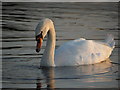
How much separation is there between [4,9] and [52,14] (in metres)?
2.49

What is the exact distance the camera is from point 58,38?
16.7 m

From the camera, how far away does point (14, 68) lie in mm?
13031

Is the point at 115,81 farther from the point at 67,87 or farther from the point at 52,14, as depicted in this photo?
the point at 52,14

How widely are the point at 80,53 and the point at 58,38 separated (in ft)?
9.03

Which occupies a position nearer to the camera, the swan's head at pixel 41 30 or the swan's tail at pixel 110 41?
the swan's head at pixel 41 30

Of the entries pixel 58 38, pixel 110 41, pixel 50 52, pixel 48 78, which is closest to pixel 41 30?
pixel 50 52

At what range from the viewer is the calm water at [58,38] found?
11711mm

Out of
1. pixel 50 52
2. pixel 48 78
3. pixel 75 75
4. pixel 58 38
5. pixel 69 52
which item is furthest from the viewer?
pixel 58 38

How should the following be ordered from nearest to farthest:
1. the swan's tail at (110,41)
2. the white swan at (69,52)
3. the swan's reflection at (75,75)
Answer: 1. the swan's reflection at (75,75)
2. the white swan at (69,52)
3. the swan's tail at (110,41)

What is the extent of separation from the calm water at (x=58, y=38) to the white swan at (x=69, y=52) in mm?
243

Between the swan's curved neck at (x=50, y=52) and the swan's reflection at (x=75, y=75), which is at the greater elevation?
the swan's curved neck at (x=50, y=52)

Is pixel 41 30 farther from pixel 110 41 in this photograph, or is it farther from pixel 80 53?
pixel 110 41

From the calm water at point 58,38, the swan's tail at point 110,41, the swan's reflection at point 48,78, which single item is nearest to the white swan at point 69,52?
the calm water at point 58,38

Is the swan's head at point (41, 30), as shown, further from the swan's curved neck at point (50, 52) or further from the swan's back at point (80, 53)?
the swan's back at point (80, 53)
